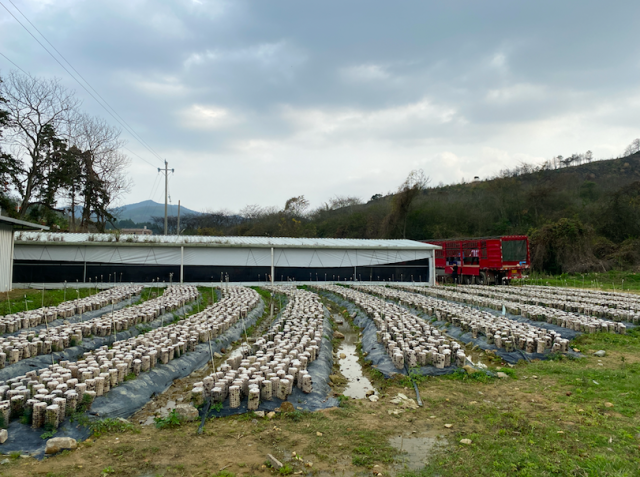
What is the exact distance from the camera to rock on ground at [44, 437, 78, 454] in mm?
3742

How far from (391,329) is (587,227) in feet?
82.0

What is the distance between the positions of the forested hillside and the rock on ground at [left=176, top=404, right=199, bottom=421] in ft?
92.6

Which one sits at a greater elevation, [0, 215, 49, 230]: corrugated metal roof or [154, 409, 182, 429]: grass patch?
[0, 215, 49, 230]: corrugated metal roof

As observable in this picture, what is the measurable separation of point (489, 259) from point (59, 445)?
20.8 m

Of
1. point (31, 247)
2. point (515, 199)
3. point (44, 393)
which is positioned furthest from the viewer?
point (515, 199)

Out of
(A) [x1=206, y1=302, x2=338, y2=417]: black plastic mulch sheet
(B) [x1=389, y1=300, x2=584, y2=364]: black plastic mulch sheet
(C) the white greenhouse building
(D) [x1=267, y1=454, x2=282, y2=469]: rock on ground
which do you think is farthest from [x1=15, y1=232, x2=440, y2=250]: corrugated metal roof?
(D) [x1=267, y1=454, x2=282, y2=469]: rock on ground

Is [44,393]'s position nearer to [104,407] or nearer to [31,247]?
[104,407]

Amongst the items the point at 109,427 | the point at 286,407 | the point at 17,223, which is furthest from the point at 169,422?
the point at 17,223

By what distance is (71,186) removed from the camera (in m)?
28.0

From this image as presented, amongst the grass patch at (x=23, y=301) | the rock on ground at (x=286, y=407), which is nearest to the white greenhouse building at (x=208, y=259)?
the grass patch at (x=23, y=301)

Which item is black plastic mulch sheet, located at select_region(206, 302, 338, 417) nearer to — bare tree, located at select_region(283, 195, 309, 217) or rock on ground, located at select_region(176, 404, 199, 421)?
rock on ground, located at select_region(176, 404, 199, 421)

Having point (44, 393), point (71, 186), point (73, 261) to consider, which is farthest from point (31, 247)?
point (44, 393)

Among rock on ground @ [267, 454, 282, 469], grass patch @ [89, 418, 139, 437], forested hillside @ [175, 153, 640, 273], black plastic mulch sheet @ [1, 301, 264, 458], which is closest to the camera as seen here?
rock on ground @ [267, 454, 282, 469]

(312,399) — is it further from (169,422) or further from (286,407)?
(169,422)
